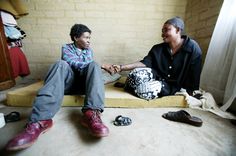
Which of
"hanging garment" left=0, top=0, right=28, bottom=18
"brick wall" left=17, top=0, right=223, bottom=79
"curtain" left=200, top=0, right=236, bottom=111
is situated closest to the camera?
"curtain" left=200, top=0, right=236, bottom=111

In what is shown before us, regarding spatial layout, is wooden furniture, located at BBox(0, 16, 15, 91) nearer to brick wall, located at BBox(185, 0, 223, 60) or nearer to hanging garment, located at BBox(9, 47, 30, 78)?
hanging garment, located at BBox(9, 47, 30, 78)

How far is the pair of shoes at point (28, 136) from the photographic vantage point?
0.90 metres

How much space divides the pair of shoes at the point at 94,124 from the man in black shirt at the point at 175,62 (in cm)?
60

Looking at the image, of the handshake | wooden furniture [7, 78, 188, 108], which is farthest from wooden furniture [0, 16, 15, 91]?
the handshake

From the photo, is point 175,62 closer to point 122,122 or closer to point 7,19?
point 122,122

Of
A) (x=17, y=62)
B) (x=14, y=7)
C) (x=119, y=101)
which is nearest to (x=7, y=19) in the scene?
(x=14, y=7)

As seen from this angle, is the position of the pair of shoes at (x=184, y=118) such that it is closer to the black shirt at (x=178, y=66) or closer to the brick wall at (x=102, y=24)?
the black shirt at (x=178, y=66)

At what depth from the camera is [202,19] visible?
6.81ft

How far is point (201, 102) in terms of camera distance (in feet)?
5.16

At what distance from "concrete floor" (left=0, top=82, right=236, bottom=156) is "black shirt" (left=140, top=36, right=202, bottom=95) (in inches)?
13.8

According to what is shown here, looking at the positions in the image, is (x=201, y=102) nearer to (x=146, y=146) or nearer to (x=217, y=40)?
(x=217, y=40)

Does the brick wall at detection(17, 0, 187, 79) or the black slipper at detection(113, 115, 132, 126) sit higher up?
the brick wall at detection(17, 0, 187, 79)

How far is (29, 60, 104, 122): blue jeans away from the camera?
1.11 metres

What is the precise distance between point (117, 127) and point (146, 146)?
11.0 inches
